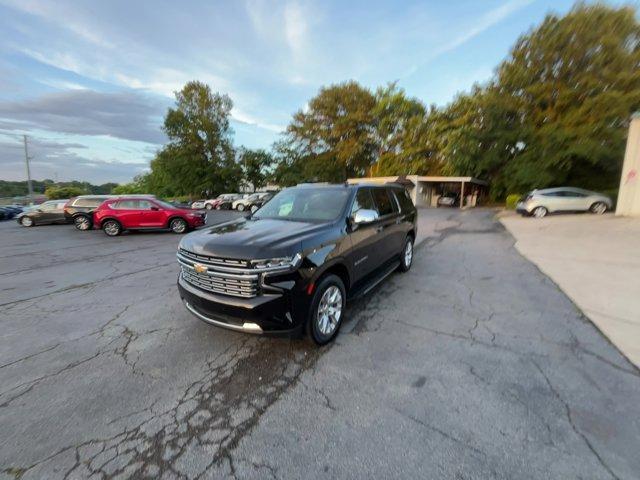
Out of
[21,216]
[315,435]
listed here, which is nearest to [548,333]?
[315,435]

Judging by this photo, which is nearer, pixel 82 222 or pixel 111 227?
pixel 111 227

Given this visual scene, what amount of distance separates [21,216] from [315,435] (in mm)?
24347

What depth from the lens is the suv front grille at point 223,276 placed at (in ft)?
9.78

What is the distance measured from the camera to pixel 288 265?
2994 millimetres

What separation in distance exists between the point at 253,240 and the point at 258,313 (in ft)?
2.53

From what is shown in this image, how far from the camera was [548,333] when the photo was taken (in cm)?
378

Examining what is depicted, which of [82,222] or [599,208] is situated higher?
[599,208]

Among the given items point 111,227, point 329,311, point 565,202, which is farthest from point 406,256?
point 565,202

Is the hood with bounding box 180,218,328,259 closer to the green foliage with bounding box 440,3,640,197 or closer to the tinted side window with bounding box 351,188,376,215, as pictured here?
the tinted side window with bounding box 351,188,376,215

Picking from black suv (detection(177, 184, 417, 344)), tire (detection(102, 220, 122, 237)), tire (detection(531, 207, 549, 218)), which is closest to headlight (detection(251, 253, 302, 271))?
black suv (detection(177, 184, 417, 344))

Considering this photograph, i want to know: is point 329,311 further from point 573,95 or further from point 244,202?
point 573,95

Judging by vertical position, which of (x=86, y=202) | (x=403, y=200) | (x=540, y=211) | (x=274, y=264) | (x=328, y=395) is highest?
(x=403, y=200)

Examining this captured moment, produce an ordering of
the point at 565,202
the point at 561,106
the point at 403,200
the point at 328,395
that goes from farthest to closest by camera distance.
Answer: the point at 561,106 < the point at 565,202 < the point at 403,200 < the point at 328,395

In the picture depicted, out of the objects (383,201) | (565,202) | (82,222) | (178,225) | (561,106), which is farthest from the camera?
(561,106)
